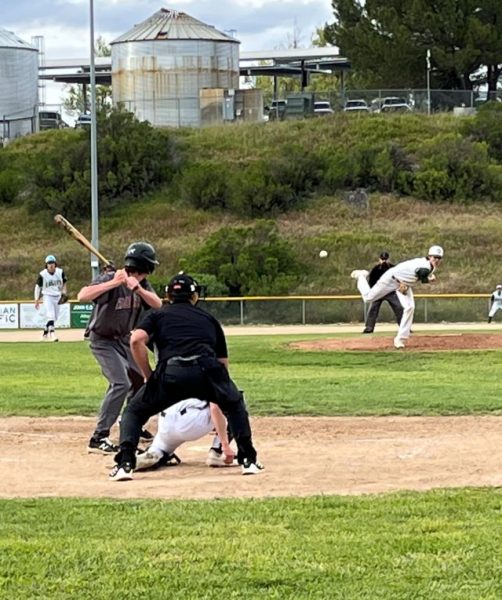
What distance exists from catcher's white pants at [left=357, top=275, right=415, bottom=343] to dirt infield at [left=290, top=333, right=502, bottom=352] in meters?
0.32

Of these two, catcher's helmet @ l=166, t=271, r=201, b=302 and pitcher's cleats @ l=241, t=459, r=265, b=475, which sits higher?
catcher's helmet @ l=166, t=271, r=201, b=302

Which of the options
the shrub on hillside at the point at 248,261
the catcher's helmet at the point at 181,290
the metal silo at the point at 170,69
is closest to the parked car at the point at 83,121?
the metal silo at the point at 170,69

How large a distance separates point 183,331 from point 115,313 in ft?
5.93

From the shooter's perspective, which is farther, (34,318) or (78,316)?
(34,318)

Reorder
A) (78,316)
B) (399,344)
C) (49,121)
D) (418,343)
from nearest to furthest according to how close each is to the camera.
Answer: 1. (399,344)
2. (418,343)
3. (78,316)
4. (49,121)

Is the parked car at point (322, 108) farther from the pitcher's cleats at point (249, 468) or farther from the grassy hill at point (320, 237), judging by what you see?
the pitcher's cleats at point (249, 468)

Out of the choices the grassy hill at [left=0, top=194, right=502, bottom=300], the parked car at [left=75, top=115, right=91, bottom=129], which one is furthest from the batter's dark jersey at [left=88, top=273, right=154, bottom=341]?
the parked car at [left=75, top=115, right=91, bottom=129]

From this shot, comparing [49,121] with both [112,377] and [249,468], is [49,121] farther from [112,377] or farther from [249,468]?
[249,468]

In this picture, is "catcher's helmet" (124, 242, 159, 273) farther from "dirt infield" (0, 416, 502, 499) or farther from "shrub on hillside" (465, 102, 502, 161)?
"shrub on hillside" (465, 102, 502, 161)

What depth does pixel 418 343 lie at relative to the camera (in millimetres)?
22297

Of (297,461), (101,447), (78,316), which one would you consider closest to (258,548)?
(297,461)

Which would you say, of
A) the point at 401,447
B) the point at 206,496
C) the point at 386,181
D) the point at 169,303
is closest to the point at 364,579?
the point at 206,496

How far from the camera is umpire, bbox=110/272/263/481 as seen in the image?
890cm

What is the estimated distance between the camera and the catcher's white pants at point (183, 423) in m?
9.39
